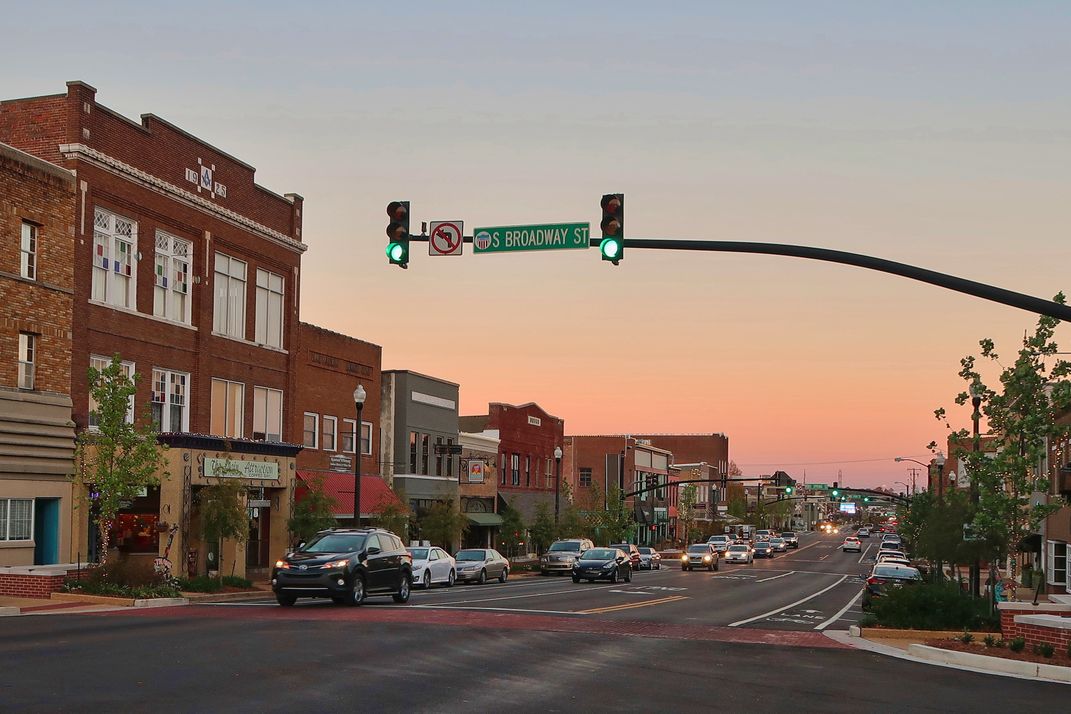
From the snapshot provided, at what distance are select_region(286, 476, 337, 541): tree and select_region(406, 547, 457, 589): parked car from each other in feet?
13.4

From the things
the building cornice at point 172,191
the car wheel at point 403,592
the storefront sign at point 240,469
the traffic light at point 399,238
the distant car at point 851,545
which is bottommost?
the distant car at point 851,545

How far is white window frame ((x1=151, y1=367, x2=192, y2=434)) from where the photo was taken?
38.8 meters

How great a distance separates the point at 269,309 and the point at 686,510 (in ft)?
275

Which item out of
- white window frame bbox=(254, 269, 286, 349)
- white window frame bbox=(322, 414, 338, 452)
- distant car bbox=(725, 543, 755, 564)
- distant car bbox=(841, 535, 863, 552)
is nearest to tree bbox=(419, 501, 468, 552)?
white window frame bbox=(322, 414, 338, 452)

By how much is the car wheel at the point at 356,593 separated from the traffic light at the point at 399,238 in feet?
38.3

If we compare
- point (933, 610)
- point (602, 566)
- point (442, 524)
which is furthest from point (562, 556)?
point (933, 610)

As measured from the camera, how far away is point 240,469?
4009cm

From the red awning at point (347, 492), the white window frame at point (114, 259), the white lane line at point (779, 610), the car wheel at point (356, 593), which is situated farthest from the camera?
the red awning at point (347, 492)

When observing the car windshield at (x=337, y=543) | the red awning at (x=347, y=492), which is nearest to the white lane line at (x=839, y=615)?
the car windshield at (x=337, y=543)

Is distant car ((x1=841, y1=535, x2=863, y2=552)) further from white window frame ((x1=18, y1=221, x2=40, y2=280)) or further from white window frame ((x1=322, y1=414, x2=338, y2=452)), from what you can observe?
white window frame ((x1=18, y1=221, x2=40, y2=280))

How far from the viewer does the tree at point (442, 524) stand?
178 feet

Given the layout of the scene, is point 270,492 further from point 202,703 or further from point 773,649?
point 202,703

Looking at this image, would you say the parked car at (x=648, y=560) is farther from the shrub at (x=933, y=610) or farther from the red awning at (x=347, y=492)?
the shrub at (x=933, y=610)

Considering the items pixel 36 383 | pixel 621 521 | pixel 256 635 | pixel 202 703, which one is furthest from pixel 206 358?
pixel 621 521
